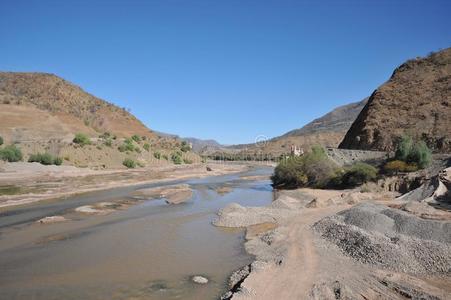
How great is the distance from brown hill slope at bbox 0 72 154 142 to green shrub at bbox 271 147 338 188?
4677 cm

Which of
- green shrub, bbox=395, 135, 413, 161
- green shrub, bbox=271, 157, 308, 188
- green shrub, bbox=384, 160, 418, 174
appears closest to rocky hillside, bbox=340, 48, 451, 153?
green shrub, bbox=395, 135, 413, 161

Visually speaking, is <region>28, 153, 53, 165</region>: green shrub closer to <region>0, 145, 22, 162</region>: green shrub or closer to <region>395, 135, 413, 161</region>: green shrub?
<region>0, 145, 22, 162</region>: green shrub

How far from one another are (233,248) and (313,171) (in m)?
24.1

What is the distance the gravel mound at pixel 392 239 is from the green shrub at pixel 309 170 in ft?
62.8

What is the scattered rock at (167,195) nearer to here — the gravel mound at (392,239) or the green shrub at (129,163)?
the gravel mound at (392,239)

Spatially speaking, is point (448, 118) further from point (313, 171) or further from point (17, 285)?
point (17, 285)

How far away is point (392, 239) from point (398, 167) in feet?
73.7

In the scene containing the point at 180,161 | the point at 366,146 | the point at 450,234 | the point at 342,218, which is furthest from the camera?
the point at 180,161

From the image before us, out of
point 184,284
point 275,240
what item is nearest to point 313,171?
point 275,240

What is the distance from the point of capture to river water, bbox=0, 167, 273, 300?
1161 cm

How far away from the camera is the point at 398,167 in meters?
34.5

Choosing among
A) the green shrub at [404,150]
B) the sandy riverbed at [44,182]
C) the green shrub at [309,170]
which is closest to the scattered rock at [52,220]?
the sandy riverbed at [44,182]

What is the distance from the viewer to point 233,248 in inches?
650

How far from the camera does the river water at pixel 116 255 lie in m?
11.6
